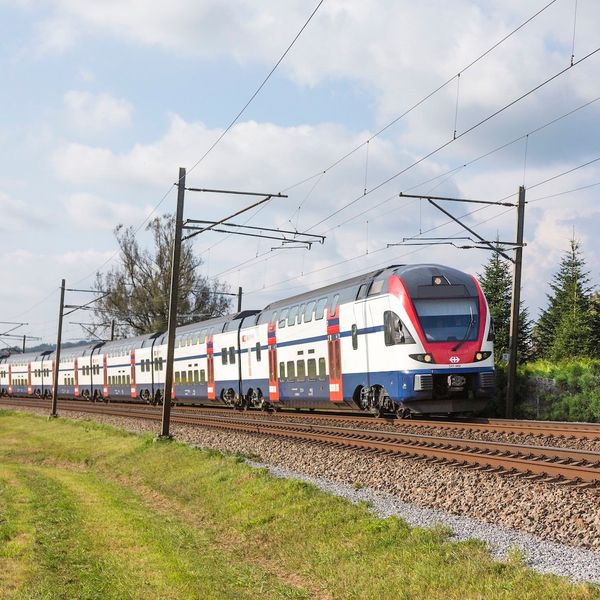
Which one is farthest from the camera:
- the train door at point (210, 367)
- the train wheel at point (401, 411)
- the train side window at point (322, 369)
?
the train door at point (210, 367)

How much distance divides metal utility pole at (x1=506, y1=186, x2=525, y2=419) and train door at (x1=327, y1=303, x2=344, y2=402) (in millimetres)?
5419

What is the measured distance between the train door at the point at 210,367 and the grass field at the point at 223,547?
19807 millimetres

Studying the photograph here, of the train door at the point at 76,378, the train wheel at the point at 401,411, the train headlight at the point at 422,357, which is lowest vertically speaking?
the train wheel at the point at 401,411

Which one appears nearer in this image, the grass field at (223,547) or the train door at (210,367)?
the grass field at (223,547)

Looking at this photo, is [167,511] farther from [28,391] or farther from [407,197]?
[28,391]

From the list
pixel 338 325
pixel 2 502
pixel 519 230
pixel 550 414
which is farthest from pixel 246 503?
pixel 519 230

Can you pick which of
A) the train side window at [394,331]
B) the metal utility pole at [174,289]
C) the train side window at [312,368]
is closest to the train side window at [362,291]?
the train side window at [394,331]

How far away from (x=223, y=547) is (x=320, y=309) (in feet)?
51.1

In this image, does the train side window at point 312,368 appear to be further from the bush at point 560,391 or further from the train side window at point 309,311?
the bush at point 560,391

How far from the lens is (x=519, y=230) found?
27875mm

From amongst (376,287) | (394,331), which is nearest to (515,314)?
(376,287)

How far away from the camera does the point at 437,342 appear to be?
21656 mm

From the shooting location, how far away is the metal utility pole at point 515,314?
26.4 m

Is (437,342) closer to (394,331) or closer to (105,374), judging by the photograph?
(394,331)
